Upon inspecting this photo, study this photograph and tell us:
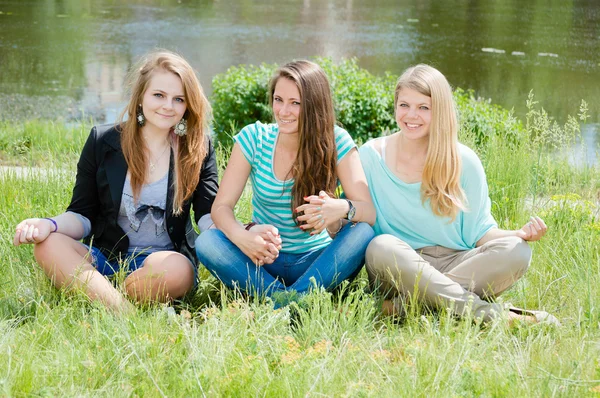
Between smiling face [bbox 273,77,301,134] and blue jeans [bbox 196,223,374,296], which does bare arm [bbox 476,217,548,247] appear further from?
smiling face [bbox 273,77,301,134]

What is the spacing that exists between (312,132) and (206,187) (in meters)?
0.59

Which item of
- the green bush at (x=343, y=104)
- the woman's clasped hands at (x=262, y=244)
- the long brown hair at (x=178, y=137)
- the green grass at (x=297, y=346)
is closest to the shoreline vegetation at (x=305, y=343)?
the green grass at (x=297, y=346)

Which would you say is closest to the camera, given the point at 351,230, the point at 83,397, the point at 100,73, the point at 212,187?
the point at 83,397

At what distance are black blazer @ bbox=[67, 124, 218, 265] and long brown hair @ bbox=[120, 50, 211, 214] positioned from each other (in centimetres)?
5

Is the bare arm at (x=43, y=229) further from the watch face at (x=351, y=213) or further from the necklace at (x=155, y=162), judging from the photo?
the watch face at (x=351, y=213)

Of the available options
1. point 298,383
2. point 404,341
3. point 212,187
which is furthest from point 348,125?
point 298,383

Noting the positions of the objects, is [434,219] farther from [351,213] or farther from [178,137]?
[178,137]

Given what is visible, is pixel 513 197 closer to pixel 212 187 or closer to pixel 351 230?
pixel 351 230

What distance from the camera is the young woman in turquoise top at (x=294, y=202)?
3096 mm

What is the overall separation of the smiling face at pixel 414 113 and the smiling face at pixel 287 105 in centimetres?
47

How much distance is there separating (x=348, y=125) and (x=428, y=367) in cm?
461

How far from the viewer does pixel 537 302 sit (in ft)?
10.7

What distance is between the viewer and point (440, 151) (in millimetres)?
3219

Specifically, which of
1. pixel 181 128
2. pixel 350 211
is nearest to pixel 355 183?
pixel 350 211
